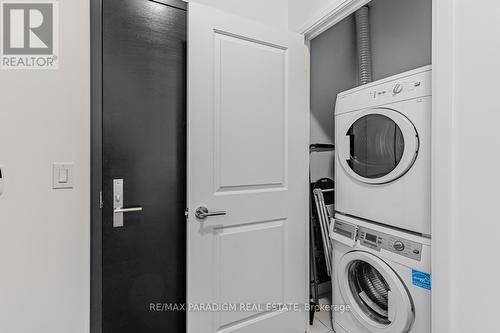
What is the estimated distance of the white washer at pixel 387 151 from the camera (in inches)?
48.1

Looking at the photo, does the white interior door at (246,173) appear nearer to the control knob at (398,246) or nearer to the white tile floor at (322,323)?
the white tile floor at (322,323)

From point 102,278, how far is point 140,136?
703mm

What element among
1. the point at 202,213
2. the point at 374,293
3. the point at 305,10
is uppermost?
the point at 305,10

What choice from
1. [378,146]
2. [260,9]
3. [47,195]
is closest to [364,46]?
[260,9]

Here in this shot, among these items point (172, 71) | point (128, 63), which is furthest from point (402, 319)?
point (128, 63)

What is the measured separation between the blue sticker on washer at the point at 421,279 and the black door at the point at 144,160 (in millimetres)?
1175

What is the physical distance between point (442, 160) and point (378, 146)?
0.48 meters

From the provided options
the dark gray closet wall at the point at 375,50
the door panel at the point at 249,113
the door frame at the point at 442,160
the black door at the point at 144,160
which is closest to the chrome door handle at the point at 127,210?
the black door at the point at 144,160

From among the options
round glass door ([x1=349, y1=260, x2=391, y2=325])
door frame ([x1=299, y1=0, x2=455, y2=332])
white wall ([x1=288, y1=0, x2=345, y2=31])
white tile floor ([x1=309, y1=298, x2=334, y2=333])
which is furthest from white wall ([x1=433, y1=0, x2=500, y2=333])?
white tile floor ([x1=309, y1=298, x2=334, y2=333])

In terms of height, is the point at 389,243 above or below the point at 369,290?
above

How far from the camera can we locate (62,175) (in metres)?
1.31

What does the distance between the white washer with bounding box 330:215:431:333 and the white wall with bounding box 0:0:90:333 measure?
4.95 ft

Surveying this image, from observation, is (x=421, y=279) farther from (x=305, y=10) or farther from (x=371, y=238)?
(x=305, y=10)

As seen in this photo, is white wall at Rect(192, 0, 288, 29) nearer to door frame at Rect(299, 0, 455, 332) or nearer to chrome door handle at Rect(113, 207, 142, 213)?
door frame at Rect(299, 0, 455, 332)
